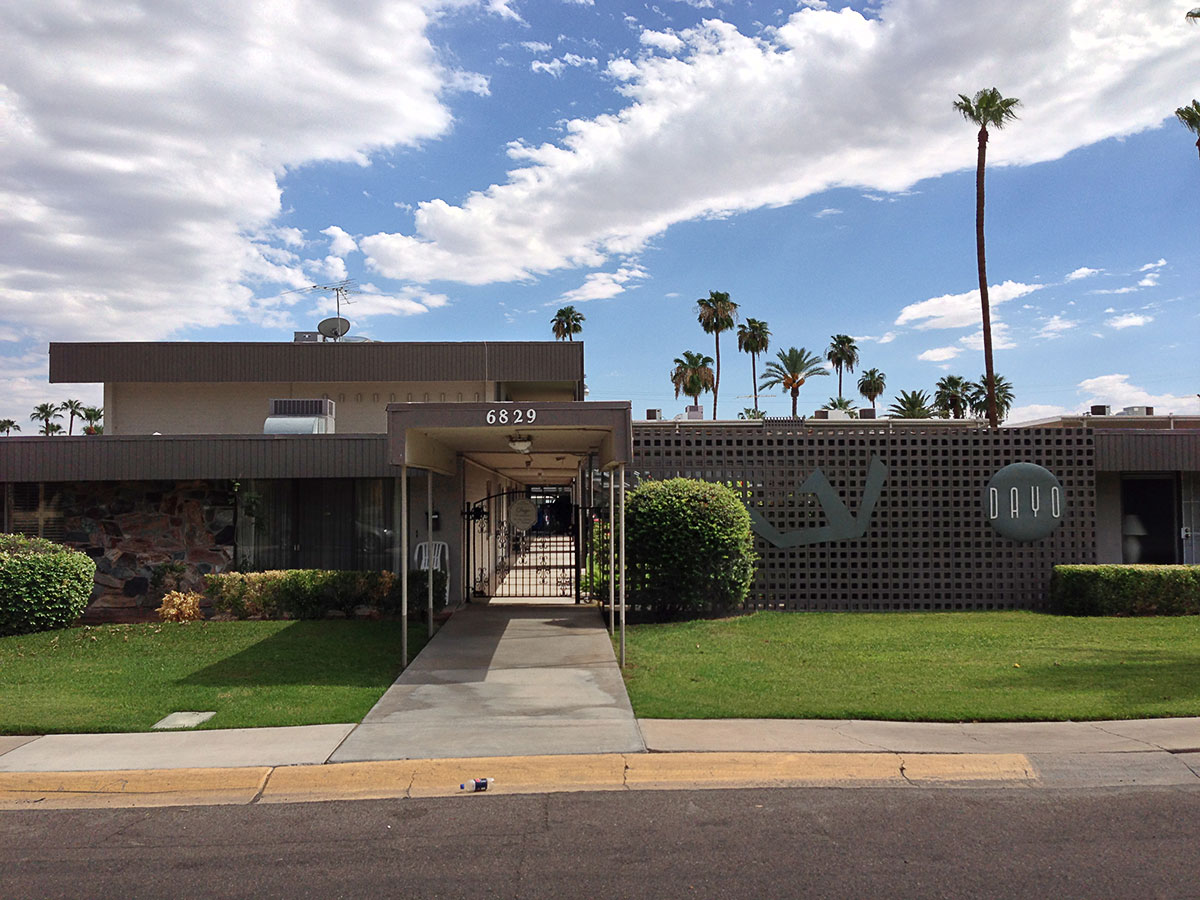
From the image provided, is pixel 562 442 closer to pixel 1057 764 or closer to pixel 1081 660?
pixel 1081 660

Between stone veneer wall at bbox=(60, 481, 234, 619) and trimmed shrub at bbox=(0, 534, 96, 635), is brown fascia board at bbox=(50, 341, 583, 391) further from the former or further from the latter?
trimmed shrub at bbox=(0, 534, 96, 635)

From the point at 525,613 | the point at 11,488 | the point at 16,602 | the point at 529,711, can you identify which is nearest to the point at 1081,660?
the point at 529,711

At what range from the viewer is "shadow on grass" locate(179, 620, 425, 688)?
10.6 meters

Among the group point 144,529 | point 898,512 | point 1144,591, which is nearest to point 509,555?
point 144,529

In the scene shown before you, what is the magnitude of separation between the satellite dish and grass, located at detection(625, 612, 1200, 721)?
13324 mm

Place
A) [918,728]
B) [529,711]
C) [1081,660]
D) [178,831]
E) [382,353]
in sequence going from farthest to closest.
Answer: [382,353] < [1081,660] < [529,711] < [918,728] < [178,831]

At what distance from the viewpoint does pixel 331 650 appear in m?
12.4

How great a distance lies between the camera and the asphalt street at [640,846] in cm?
518

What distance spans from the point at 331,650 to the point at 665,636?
15.4 ft

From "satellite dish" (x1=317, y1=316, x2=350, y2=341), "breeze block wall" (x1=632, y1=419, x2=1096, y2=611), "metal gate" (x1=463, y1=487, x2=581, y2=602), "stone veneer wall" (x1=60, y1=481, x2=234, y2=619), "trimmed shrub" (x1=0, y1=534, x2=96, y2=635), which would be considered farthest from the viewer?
"satellite dish" (x1=317, y1=316, x2=350, y2=341)

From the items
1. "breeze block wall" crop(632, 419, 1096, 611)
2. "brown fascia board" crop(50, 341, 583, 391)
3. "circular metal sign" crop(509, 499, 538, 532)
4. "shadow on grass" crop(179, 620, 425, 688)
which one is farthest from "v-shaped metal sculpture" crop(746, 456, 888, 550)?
"brown fascia board" crop(50, 341, 583, 391)

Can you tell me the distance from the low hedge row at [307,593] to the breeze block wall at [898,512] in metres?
4.95

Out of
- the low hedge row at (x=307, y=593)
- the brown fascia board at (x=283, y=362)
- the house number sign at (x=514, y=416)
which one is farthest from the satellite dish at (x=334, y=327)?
the house number sign at (x=514, y=416)

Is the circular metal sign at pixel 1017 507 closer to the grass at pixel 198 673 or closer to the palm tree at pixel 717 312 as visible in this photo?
the grass at pixel 198 673
